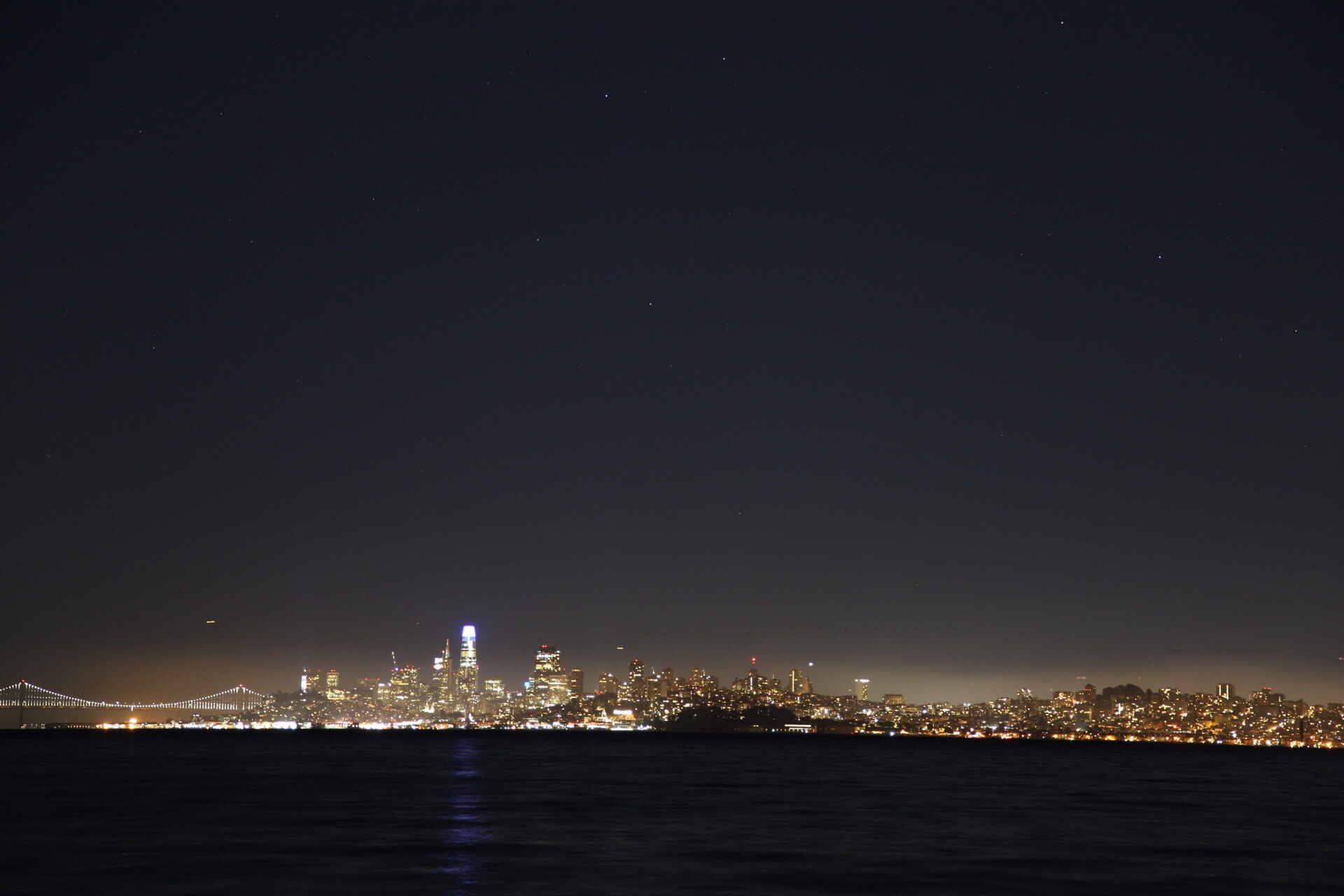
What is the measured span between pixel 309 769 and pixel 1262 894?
6733 centimetres

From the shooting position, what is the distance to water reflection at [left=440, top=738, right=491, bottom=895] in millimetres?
27484

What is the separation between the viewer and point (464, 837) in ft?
118

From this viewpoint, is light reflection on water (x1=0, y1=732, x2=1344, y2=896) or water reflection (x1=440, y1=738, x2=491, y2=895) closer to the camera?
water reflection (x1=440, y1=738, x2=491, y2=895)

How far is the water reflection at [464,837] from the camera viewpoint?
2748 centimetres

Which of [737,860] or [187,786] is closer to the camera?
[737,860]

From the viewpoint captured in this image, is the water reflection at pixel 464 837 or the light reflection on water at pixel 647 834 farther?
the light reflection on water at pixel 647 834

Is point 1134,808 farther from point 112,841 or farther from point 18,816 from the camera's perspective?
point 18,816

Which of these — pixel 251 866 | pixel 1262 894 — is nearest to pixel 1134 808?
pixel 1262 894

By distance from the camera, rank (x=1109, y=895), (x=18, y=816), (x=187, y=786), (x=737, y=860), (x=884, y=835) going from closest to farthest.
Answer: (x=1109, y=895) < (x=737, y=860) < (x=884, y=835) < (x=18, y=816) < (x=187, y=786)

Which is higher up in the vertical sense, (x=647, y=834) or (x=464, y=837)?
(x=464, y=837)

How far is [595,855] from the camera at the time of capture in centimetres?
3216

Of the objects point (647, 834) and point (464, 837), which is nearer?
point (464, 837)

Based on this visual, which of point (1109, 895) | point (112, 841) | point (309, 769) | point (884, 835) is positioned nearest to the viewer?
point (1109, 895)

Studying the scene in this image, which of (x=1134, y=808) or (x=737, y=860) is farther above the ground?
(x=737, y=860)
